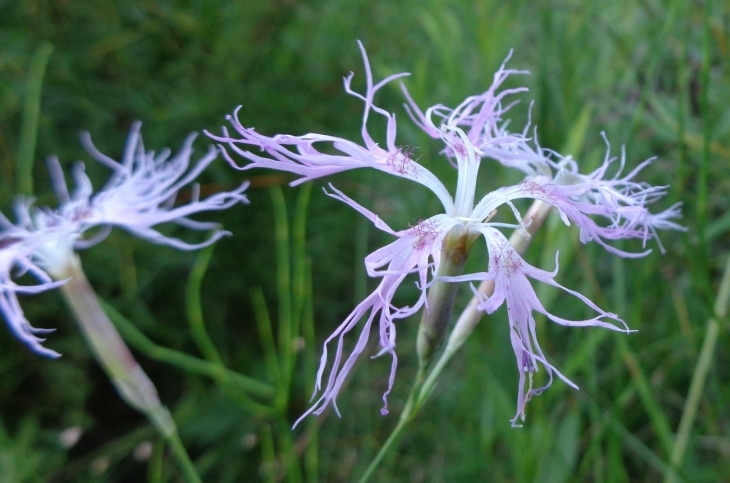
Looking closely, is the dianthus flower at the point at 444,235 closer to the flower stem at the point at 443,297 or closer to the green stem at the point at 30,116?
the flower stem at the point at 443,297

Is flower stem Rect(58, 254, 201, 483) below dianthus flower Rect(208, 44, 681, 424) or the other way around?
below

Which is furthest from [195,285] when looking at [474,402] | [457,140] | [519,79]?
[519,79]

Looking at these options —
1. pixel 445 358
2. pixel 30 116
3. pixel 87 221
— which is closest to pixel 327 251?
pixel 30 116

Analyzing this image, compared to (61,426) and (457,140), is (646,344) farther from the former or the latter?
(61,426)

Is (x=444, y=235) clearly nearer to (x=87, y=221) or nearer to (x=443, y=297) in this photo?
(x=443, y=297)

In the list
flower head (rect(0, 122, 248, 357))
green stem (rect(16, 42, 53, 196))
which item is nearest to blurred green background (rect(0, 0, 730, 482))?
green stem (rect(16, 42, 53, 196))

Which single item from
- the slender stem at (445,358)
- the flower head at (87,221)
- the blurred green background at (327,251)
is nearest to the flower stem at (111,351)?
the flower head at (87,221)

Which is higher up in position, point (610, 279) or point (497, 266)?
point (497, 266)

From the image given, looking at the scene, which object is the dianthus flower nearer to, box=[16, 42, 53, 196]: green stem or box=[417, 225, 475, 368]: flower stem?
box=[417, 225, 475, 368]: flower stem
